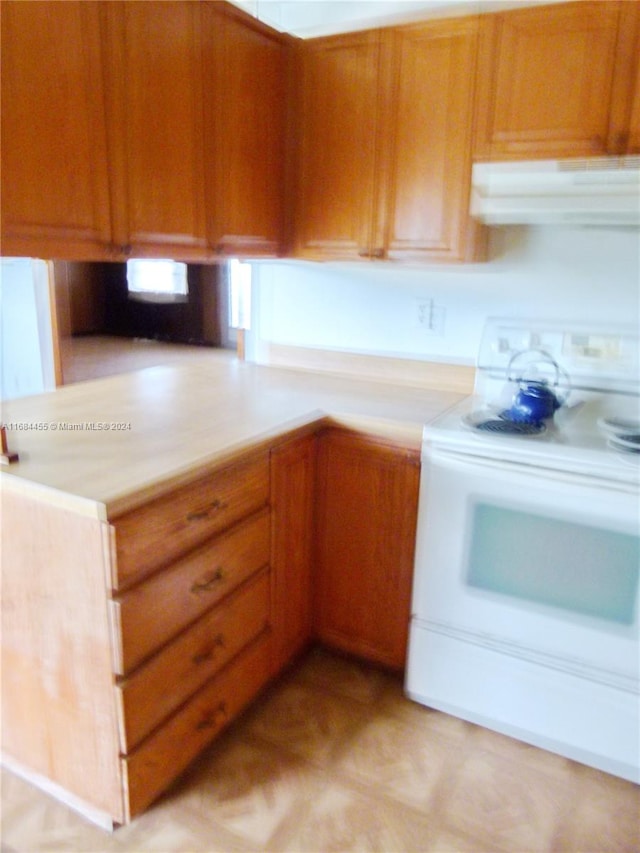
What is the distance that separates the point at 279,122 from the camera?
2.05m

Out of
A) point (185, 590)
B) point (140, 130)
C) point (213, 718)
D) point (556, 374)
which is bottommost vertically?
point (213, 718)

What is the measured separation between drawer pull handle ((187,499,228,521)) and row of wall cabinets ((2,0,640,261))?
2.26 feet

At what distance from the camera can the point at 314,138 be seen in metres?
2.02

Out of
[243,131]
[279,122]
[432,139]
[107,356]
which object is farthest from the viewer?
[107,356]

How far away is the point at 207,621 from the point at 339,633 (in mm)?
644

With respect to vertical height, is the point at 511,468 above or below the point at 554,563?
above

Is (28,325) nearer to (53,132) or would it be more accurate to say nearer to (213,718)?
(53,132)

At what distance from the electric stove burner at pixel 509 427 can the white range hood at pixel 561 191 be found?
570 mm

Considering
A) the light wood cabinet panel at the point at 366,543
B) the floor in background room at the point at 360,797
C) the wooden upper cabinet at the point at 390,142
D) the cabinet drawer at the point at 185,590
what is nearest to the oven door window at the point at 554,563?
the light wood cabinet panel at the point at 366,543

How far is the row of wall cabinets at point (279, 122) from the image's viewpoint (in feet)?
4.45

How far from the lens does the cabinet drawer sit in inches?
49.1


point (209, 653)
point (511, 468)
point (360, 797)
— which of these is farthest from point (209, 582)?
point (511, 468)

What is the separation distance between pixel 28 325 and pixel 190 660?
2.56 m

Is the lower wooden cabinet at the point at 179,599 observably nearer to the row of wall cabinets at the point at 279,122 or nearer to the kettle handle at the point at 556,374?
the kettle handle at the point at 556,374
